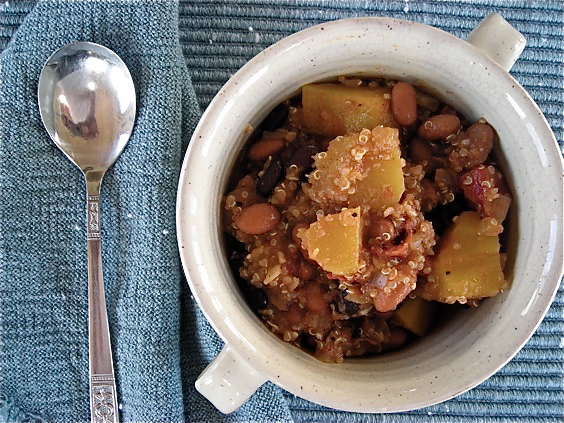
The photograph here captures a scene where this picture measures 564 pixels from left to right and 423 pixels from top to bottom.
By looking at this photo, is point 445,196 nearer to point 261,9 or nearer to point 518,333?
point 518,333

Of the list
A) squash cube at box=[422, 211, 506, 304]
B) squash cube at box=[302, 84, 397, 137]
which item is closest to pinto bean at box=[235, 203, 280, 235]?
squash cube at box=[302, 84, 397, 137]

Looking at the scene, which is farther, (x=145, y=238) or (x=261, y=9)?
(x=261, y=9)

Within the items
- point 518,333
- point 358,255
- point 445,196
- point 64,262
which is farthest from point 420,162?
point 64,262

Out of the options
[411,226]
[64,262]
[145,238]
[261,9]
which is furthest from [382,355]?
[261,9]

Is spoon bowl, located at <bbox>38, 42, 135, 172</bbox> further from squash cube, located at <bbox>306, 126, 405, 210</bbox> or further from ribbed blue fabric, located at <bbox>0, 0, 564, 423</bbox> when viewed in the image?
squash cube, located at <bbox>306, 126, 405, 210</bbox>

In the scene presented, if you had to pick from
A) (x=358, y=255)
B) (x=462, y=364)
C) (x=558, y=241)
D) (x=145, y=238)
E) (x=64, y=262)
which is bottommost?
(x=64, y=262)

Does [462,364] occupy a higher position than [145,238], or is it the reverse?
[462,364]

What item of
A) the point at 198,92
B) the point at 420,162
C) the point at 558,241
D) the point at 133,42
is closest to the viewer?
the point at 558,241

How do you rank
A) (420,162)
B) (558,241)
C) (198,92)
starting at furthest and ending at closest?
(198,92)
(420,162)
(558,241)
